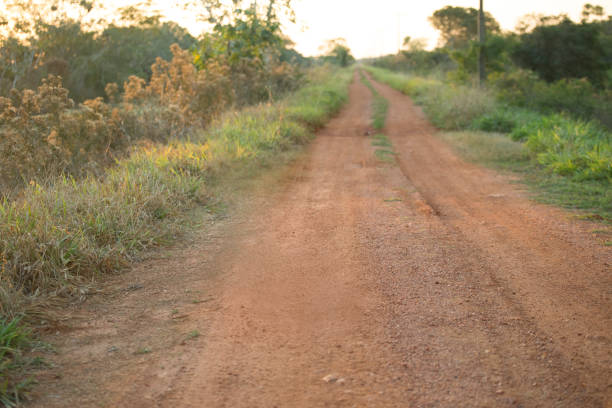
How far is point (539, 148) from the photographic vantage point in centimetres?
805

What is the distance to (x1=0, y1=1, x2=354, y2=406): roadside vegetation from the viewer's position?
3.40m

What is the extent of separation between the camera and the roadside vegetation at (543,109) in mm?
6379

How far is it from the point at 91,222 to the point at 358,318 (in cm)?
256

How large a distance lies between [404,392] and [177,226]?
3.13 metres

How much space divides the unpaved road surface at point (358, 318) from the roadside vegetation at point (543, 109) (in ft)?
5.48

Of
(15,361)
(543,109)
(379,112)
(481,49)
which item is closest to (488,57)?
(481,49)

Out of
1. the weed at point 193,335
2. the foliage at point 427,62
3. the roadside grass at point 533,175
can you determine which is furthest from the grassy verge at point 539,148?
the foliage at point 427,62

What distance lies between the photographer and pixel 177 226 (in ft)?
15.6

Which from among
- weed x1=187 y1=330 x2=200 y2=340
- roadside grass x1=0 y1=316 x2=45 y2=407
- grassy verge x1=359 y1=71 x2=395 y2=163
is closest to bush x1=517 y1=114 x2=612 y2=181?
grassy verge x1=359 y1=71 x2=395 y2=163

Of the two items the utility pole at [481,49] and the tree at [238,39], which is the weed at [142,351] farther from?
the utility pole at [481,49]

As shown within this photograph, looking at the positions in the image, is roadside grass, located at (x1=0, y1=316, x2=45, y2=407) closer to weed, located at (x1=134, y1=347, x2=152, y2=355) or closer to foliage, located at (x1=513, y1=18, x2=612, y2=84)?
weed, located at (x1=134, y1=347, x2=152, y2=355)

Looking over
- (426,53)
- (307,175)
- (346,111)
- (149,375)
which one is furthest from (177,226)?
(426,53)

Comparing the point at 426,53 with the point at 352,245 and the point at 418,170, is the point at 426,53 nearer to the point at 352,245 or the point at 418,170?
the point at 418,170

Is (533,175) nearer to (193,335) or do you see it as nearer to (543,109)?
(193,335)
